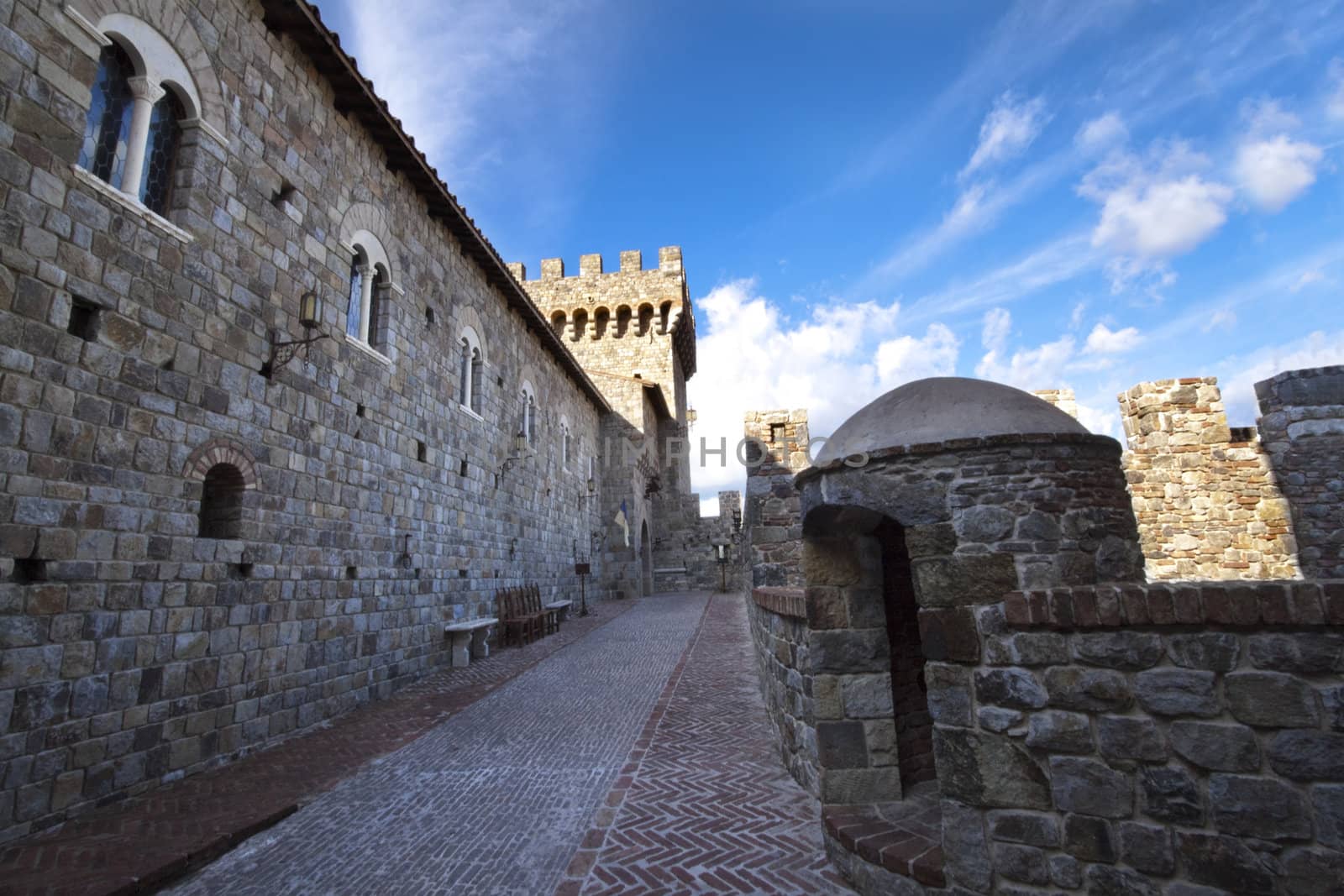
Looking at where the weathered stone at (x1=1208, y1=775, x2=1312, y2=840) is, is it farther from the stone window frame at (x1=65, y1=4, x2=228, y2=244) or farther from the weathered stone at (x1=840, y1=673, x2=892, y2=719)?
the stone window frame at (x1=65, y1=4, x2=228, y2=244)

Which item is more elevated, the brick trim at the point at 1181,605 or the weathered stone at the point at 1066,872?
the brick trim at the point at 1181,605

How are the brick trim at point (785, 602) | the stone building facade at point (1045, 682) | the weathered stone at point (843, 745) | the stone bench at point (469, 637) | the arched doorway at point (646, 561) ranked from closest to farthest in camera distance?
the stone building facade at point (1045, 682) → the weathered stone at point (843, 745) → the brick trim at point (785, 602) → the stone bench at point (469, 637) → the arched doorway at point (646, 561)

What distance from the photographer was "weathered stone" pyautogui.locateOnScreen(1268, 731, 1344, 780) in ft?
7.28

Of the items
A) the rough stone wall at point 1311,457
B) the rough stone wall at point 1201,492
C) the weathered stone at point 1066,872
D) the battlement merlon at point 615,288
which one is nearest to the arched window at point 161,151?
the weathered stone at point 1066,872

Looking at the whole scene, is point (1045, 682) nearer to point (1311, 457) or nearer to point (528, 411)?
point (1311, 457)

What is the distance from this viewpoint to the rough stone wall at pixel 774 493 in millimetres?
8141

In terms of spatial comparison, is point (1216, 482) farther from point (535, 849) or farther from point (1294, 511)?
point (535, 849)

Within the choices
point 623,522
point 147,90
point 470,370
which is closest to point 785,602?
point 147,90

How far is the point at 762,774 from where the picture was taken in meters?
4.89

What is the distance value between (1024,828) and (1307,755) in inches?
40.8

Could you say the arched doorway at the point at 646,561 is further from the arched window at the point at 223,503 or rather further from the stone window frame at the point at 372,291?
the arched window at the point at 223,503

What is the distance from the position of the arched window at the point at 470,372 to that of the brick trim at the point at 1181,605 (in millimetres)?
10098

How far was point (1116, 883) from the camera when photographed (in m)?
2.51

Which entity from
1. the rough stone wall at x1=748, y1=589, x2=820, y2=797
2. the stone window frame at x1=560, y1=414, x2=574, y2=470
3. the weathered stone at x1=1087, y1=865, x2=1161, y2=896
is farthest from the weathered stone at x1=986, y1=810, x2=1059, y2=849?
the stone window frame at x1=560, y1=414, x2=574, y2=470
